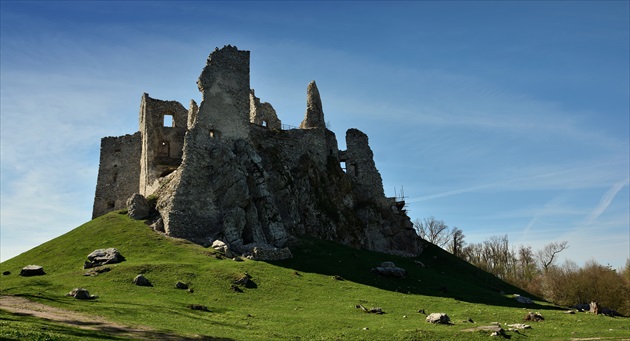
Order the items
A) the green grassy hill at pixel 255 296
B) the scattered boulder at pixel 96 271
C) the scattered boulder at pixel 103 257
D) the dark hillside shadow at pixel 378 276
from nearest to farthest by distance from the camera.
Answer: the green grassy hill at pixel 255 296, the scattered boulder at pixel 96 271, the scattered boulder at pixel 103 257, the dark hillside shadow at pixel 378 276

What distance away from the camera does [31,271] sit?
136 ft

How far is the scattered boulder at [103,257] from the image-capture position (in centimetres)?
4303

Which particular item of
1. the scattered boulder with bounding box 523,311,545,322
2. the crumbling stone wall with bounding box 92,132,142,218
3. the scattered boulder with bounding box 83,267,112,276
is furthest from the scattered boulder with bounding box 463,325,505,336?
the crumbling stone wall with bounding box 92,132,142,218

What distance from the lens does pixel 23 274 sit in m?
41.2

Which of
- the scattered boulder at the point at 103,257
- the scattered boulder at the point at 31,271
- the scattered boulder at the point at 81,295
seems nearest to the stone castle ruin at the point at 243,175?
the scattered boulder at the point at 103,257

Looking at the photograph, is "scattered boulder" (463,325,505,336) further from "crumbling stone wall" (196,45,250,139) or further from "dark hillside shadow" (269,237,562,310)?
"crumbling stone wall" (196,45,250,139)

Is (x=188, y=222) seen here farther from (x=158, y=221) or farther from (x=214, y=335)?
(x=214, y=335)

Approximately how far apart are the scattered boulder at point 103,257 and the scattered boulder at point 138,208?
9687 millimetres

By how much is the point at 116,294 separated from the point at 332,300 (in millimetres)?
14390

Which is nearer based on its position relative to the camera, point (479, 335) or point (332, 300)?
point (479, 335)

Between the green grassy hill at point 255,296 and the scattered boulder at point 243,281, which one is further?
the scattered boulder at point 243,281

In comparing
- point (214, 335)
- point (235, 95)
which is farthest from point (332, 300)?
point (235, 95)

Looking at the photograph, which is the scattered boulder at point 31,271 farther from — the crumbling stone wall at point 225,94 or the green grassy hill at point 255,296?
the crumbling stone wall at point 225,94

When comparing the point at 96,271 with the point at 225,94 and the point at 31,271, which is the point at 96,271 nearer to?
the point at 31,271
